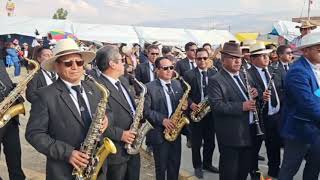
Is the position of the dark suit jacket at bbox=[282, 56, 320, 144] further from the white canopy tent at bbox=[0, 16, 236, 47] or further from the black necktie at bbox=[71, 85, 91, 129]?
the white canopy tent at bbox=[0, 16, 236, 47]

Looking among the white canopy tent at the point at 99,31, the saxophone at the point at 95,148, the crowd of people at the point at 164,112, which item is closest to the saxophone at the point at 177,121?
the crowd of people at the point at 164,112

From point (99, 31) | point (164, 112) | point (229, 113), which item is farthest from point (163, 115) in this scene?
point (99, 31)

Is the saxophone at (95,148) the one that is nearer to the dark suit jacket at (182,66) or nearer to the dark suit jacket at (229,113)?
the dark suit jacket at (229,113)

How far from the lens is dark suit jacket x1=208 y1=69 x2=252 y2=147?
190 inches

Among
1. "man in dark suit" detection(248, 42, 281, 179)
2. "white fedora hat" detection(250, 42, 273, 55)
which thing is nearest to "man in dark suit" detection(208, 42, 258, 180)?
"man in dark suit" detection(248, 42, 281, 179)

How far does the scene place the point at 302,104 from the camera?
4176mm

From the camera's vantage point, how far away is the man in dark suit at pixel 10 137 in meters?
5.18

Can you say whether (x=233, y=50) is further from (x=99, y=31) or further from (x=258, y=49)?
(x=99, y=31)

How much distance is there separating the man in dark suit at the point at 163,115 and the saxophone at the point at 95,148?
1.53m

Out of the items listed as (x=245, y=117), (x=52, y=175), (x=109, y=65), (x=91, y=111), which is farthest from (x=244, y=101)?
(x=52, y=175)

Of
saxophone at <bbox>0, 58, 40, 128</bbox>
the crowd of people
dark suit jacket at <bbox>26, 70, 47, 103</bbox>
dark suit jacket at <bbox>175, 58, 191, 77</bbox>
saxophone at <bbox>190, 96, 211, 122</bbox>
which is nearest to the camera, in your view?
the crowd of people

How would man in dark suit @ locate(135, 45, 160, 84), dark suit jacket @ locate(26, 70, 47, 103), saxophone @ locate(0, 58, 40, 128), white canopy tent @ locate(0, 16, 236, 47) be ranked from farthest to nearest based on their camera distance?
white canopy tent @ locate(0, 16, 236, 47)
man in dark suit @ locate(135, 45, 160, 84)
dark suit jacket @ locate(26, 70, 47, 103)
saxophone @ locate(0, 58, 40, 128)

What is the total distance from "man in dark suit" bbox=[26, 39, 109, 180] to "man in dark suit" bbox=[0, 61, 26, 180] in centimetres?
187

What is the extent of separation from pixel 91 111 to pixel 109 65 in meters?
0.95
